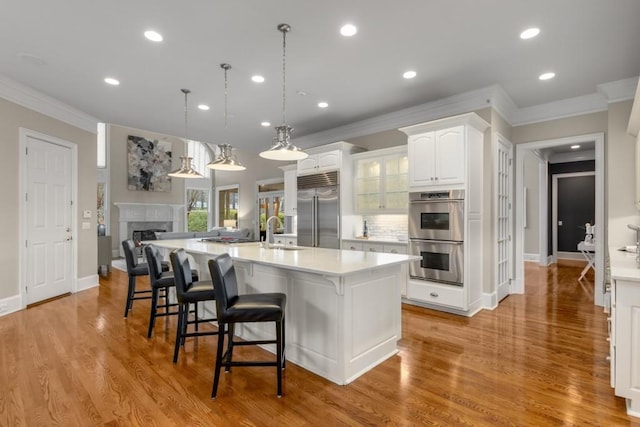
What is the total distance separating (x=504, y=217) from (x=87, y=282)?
22.7ft

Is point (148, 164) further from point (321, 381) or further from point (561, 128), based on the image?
point (561, 128)

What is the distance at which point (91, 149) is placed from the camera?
18.7 feet

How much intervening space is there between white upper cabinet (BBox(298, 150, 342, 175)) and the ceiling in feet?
2.74

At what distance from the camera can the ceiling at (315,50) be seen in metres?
2.67

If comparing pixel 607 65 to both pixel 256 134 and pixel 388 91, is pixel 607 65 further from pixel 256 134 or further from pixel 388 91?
pixel 256 134

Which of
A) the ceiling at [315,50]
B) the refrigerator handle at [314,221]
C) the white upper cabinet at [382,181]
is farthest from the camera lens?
the refrigerator handle at [314,221]

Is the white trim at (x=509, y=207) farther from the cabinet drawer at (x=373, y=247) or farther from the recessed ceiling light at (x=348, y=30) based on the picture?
the recessed ceiling light at (x=348, y=30)

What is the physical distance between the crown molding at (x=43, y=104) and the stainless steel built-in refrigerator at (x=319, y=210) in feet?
12.2

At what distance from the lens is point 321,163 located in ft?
18.5

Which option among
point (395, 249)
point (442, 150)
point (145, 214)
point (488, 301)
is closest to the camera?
point (442, 150)

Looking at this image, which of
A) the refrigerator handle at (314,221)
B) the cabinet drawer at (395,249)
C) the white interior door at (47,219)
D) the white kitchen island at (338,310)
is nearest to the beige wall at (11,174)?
the white interior door at (47,219)

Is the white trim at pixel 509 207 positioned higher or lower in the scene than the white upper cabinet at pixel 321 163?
lower

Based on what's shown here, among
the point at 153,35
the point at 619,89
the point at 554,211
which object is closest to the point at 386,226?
the point at 619,89

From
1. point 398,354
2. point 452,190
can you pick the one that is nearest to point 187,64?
point 452,190
